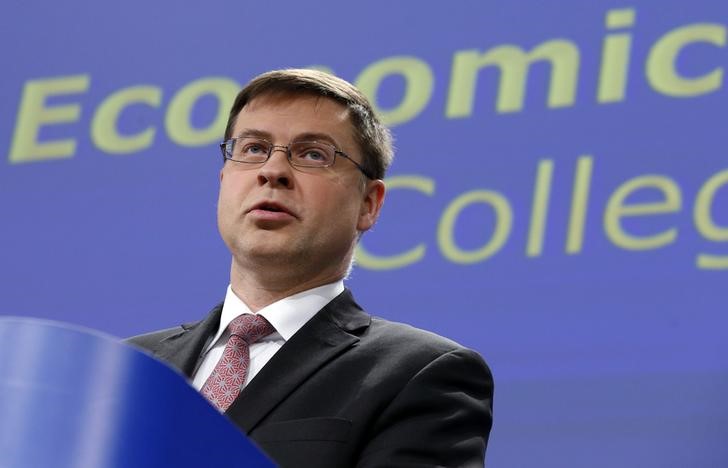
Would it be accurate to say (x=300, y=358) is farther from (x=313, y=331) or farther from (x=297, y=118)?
(x=297, y=118)

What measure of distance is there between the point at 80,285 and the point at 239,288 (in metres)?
1.57

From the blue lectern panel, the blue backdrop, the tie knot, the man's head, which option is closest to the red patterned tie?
the tie knot

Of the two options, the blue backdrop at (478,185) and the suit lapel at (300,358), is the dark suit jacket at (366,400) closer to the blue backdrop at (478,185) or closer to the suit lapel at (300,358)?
the suit lapel at (300,358)

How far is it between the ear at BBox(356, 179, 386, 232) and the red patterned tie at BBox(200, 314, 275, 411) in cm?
29

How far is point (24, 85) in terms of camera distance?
3787 mm

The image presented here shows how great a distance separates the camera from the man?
65.6 inches

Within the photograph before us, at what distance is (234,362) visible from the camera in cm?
183

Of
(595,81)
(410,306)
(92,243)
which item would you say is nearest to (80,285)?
(92,243)

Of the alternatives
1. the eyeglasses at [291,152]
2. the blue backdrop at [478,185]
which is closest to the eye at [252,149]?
the eyeglasses at [291,152]

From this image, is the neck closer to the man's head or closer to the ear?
the man's head

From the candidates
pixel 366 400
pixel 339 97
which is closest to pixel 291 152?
pixel 339 97

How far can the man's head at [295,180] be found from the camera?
196 cm

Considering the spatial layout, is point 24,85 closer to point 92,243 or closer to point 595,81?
point 92,243

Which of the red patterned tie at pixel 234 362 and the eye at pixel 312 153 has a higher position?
the eye at pixel 312 153
